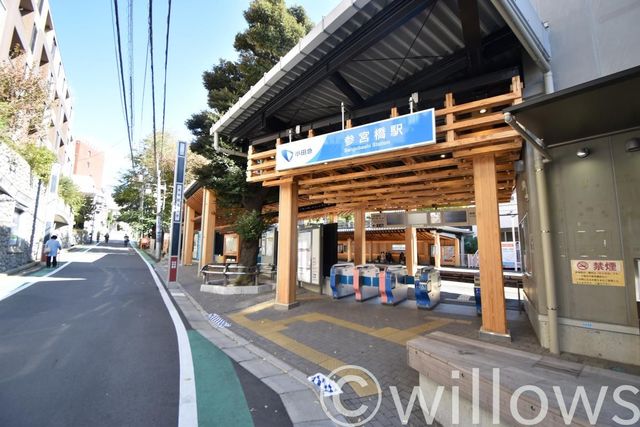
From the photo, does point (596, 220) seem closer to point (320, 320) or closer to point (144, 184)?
point (320, 320)

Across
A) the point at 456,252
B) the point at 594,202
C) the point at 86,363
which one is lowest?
the point at 86,363

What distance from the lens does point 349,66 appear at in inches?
266

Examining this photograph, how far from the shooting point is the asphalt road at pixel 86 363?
3.06 meters

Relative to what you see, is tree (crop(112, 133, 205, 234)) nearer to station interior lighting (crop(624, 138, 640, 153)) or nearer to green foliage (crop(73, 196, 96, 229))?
green foliage (crop(73, 196, 96, 229))

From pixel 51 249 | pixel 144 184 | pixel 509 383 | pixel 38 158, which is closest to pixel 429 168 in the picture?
pixel 509 383

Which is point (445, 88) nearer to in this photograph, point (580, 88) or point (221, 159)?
point (580, 88)

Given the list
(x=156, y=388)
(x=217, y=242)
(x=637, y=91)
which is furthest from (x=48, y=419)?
(x=217, y=242)

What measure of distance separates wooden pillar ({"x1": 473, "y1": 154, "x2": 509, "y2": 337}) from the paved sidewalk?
1.39 feet

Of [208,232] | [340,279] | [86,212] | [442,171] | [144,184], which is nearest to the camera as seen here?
[442,171]

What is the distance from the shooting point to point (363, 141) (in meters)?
6.10

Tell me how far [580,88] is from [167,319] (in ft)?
26.1

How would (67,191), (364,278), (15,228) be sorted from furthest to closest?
1. (67,191)
2. (15,228)
3. (364,278)

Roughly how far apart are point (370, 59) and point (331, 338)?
18.5 ft

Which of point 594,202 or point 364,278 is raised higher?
point 594,202
